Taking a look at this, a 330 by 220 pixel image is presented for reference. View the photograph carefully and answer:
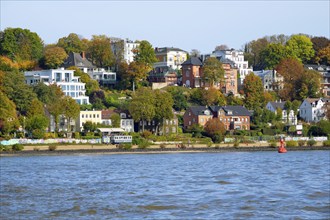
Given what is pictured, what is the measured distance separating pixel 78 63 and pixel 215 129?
24983mm

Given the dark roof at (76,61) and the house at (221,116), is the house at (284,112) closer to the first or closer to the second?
the house at (221,116)

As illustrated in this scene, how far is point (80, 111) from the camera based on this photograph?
282 feet

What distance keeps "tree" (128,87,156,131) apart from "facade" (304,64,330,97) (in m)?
37.4

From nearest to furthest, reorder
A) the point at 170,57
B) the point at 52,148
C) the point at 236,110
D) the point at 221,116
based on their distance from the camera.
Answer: the point at 52,148 < the point at 221,116 < the point at 236,110 < the point at 170,57

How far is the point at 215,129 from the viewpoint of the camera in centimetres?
8650

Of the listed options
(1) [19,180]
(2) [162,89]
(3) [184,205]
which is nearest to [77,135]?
(2) [162,89]

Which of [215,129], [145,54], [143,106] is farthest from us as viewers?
[145,54]

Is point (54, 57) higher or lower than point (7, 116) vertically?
higher

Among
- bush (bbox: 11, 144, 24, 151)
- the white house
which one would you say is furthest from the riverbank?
the white house

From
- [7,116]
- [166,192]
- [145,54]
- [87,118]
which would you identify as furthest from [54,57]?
[166,192]

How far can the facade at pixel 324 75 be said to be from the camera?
11600 cm

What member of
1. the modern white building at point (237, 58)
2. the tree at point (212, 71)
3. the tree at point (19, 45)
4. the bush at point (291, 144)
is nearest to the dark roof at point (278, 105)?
the tree at point (212, 71)

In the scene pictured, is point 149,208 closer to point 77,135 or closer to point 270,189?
point 270,189

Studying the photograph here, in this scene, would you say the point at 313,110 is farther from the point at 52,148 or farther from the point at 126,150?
the point at 52,148
